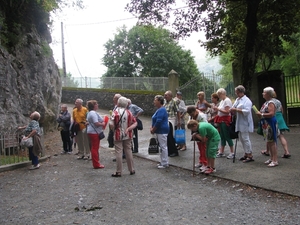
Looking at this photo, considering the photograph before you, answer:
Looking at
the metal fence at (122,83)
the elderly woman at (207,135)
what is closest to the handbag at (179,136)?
the elderly woman at (207,135)

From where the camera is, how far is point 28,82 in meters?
13.7

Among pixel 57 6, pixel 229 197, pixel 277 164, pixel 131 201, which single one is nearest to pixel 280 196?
pixel 229 197

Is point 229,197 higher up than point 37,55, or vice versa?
point 37,55

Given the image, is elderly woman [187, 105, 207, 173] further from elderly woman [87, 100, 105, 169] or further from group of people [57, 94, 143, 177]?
elderly woman [87, 100, 105, 169]

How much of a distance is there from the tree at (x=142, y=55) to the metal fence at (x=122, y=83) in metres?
7.89

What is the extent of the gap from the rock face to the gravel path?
4.01 m

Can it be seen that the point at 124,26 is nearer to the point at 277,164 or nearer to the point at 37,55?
the point at 37,55

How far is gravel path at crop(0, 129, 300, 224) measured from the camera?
5070 mm

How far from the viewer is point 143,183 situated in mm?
7117

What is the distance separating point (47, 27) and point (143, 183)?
11.7m

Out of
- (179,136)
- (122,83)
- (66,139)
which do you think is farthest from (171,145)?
(122,83)

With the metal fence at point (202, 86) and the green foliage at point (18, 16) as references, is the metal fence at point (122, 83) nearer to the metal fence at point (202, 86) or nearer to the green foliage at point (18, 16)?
the metal fence at point (202, 86)

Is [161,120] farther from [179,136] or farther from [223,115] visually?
[179,136]

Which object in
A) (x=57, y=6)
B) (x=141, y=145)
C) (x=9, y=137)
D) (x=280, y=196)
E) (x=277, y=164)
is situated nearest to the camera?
(x=280, y=196)
